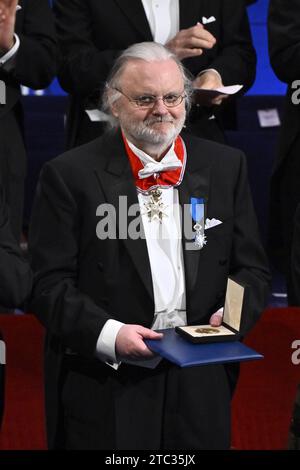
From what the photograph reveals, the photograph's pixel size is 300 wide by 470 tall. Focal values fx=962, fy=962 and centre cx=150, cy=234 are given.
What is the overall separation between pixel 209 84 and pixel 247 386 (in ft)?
3.69

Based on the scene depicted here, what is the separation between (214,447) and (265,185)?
2371 millimetres

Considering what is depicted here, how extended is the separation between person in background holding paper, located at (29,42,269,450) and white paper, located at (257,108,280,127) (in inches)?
93.1

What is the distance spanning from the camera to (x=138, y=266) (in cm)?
286

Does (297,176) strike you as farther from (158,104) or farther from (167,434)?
(167,434)

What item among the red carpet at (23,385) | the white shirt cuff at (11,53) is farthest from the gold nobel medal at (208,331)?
the white shirt cuff at (11,53)

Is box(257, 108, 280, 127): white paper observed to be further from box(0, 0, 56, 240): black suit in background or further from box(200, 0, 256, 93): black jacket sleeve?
box(0, 0, 56, 240): black suit in background

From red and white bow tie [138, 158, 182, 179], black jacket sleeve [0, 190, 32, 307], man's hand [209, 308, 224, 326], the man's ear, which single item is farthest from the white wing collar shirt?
black jacket sleeve [0, 190, 32, 307]

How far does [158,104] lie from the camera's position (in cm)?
296

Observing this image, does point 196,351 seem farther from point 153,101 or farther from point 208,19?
point 208,19

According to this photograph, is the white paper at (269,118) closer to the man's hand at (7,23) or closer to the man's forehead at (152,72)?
the man's hand at (7,23)

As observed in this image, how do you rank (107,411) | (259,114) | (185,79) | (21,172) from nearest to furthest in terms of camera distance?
(107,411) → (185,79) → (21,172) → (259,114)

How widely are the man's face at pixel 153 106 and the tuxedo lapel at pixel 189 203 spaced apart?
14 cm

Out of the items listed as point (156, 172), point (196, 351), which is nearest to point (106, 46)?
point (156, 172)
